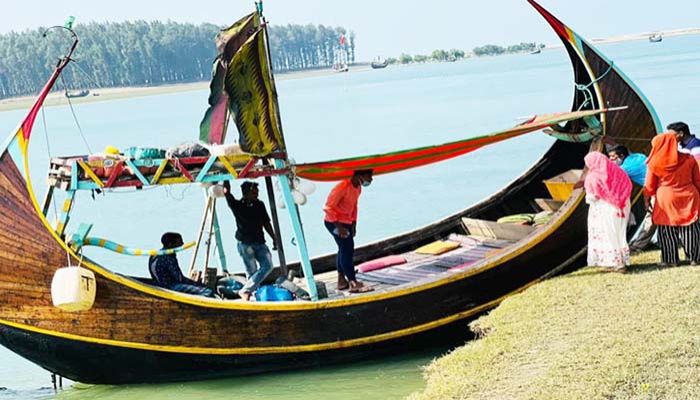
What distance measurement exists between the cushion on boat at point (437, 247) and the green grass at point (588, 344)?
125 centimetres

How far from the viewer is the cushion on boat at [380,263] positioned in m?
9.45

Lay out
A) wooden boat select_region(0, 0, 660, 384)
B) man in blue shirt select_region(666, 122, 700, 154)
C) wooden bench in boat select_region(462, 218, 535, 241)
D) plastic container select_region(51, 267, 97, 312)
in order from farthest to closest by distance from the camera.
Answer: wooden bench in boat select_region(462, 218, 535, 241), man in blue shirt select_region(666, 122, 700, 154), wooden boat select_region(0, 0, 660, 384), plastic container select_region(51, 267, 97, 312)

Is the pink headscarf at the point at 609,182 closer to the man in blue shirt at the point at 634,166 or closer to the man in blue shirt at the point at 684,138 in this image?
the man in blue shirt at the point at 634,166

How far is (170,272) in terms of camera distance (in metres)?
8.12

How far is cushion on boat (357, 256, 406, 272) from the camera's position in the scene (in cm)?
945

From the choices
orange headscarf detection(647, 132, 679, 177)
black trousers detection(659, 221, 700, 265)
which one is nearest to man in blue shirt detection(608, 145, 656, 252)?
black trousers detection(659, 221, 700, 265)

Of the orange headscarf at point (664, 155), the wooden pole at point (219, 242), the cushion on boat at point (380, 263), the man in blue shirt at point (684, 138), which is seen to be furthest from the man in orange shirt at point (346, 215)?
the man in blue shirt at point (684, 138)

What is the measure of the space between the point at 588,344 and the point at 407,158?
248 centimetres

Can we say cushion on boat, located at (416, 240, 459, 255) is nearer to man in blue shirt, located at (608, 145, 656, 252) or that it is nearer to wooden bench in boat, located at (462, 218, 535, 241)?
wooden bench in boat, located at (462, 218, 535, 241)

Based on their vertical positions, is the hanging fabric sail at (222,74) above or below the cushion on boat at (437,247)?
above

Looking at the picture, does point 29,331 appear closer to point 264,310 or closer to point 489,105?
point 264,310

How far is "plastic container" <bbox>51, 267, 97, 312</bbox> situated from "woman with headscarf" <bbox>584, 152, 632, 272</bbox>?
4.23 metres

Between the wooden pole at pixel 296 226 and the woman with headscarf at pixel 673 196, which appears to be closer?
the wooden pole at pixel 296 226

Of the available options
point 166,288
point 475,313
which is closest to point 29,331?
point 166,288
